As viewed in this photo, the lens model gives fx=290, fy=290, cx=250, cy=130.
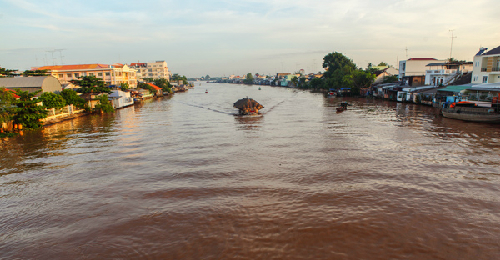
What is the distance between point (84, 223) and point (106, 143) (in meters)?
10.1

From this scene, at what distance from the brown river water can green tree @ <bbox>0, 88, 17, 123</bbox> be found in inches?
120

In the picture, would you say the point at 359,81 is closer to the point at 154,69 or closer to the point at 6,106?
the point at 6,106

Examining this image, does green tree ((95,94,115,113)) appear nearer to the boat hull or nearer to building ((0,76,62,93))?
building ((0,76,62,93))

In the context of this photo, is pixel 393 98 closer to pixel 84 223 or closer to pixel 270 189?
pixel 270 189

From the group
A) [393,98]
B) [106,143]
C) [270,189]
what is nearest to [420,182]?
[270,189]

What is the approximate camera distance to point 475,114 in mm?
21281

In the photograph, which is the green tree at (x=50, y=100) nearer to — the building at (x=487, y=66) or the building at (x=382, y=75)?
the building at (x=487, y=66)

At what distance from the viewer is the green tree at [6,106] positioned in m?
17.4

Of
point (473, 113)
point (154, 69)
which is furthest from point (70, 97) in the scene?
point (154, 69)

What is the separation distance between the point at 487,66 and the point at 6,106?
3858 cm

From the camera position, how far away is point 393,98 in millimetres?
41250

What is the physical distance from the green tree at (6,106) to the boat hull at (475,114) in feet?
101

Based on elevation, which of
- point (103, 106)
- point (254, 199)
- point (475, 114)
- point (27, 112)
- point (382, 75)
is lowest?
point (254, 199)

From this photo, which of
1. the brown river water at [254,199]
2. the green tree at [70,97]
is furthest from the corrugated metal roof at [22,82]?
the brown river water at [254,199]
